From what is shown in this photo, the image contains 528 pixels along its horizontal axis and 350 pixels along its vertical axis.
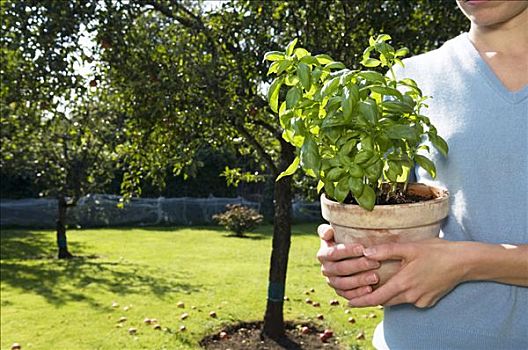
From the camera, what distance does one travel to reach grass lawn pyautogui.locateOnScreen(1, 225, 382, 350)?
5.76 metres

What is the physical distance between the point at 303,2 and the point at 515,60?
3103 mm

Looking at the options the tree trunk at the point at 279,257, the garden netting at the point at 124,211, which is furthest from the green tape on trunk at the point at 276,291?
the garden netting at the point at 124,211

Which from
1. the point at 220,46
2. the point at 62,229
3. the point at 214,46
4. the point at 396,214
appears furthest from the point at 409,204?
the point at 62,229

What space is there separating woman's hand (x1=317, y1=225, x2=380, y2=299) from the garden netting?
14371 mm

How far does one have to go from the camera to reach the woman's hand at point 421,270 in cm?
110

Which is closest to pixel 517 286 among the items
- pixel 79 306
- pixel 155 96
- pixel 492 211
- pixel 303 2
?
pixel 492 211

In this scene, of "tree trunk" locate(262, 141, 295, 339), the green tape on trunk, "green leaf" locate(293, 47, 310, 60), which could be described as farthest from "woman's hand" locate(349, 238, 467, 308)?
the green tape on trunk

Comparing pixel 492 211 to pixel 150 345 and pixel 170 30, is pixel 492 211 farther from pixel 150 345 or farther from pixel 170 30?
pixel 150 345

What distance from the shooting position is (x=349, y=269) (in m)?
1.19

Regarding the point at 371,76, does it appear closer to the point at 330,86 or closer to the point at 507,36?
the point at 330,86

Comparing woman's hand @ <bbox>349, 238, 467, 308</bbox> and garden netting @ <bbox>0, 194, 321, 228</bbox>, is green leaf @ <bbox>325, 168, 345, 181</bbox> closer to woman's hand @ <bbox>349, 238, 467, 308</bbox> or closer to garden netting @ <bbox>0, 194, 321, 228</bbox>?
woman's hand @ <bbox>349, 238, 467, 308</bbox>

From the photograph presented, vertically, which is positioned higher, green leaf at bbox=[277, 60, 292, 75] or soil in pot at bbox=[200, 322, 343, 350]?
green leaf at bbox=[277, 60, 292, 75]

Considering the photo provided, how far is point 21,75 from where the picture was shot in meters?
4.06

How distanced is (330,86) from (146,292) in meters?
6.83
